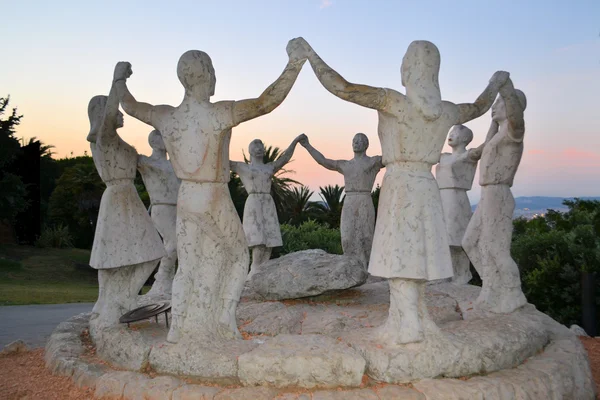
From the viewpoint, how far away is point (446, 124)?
16.1 feet

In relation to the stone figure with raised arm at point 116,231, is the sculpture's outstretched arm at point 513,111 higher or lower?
higher

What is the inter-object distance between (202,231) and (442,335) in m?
2.37

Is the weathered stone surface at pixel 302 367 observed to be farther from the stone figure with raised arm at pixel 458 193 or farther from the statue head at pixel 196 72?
the stone figure with raised arm at pixel 458 193

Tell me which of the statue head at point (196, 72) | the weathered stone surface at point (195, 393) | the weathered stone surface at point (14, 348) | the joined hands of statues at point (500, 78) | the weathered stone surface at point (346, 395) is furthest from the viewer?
the weathered stone surface at point (14, 348)

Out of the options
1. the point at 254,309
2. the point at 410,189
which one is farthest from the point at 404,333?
the point at 254,309

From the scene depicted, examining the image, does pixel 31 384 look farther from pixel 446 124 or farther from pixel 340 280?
pixel 446 124

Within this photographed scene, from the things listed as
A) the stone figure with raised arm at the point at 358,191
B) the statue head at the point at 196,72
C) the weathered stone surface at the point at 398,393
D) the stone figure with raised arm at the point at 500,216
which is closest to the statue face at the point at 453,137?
the stone figure with raised arm at the point at 358,191

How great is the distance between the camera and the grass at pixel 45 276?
41.9 ft

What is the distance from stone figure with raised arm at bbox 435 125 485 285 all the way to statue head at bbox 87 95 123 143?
4959 millimetres

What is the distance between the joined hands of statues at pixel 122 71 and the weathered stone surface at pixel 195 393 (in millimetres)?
3061

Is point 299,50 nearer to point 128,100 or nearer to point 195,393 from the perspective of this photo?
point 128,100

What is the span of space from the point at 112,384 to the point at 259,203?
485 cm

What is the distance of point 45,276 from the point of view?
17.2 m

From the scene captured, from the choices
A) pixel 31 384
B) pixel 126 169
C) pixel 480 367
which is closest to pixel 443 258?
pixel 480 367
